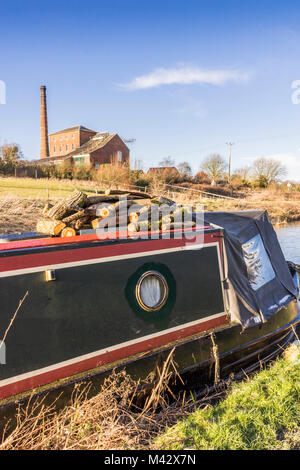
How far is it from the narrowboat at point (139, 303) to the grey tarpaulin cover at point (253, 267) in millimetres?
14

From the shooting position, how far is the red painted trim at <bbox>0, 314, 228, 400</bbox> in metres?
2.71

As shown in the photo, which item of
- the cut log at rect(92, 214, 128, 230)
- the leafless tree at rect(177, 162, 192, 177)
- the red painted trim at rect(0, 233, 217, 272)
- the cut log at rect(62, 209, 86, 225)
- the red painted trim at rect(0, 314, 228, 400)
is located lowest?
the red painted trim at rect(0, 314, 228, 400)

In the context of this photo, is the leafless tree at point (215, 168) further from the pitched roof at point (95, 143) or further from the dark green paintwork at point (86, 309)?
the dark green paintwork at point (86, 309)

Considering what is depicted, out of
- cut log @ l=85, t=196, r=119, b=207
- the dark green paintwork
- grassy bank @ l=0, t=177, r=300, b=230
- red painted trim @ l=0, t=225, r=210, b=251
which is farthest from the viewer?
grassy bank @ l=0, t=177, r=300, b=230

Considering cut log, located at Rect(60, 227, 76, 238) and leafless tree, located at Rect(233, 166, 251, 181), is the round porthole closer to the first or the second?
cut log, located at Rect(60, 227, 76, 238)

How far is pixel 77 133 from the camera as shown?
45.4m

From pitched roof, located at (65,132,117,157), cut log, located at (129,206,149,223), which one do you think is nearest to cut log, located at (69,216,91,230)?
cut log, located at (129,206,149,223)

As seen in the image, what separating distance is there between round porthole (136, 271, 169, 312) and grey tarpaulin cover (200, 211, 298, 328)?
0.95 m

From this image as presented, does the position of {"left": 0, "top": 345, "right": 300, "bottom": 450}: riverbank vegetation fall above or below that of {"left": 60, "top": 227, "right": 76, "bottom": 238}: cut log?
below

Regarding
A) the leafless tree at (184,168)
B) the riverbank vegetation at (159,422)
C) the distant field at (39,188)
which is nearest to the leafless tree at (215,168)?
the leafless tree at (184,168)

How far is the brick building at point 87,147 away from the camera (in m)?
38.1

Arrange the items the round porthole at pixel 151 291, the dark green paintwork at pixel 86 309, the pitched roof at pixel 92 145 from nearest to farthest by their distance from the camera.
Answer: the dark green paintwork at pixel 86 309, the round porthole at pixel 151 291, the pitched roof at pixel 92 145

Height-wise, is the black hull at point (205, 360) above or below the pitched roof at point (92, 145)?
below

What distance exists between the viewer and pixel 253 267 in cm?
466
